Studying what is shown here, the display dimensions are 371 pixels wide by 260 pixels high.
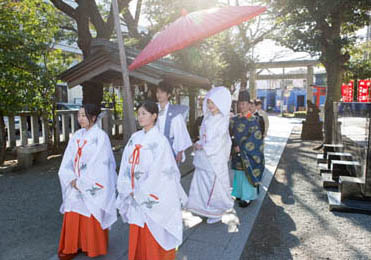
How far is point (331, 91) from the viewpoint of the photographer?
30.8ft

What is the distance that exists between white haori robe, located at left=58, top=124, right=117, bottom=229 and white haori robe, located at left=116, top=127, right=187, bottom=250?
39 cm

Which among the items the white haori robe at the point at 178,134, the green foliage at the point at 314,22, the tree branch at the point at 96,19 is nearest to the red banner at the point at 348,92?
the green foliage at the point at 314,22

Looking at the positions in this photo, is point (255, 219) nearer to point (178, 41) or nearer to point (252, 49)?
point (178, 41)

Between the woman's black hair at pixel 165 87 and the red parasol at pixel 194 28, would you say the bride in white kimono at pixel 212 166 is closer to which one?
the woman's black hair at pixel 165 87

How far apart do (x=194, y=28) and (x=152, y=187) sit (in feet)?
6.62

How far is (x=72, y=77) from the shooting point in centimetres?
634

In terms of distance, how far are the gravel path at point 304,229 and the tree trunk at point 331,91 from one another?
3912 millimetres

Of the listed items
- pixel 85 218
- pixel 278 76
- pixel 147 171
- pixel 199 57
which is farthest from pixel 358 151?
pixel 278 76

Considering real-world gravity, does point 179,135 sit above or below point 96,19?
below

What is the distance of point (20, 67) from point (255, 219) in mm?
6576

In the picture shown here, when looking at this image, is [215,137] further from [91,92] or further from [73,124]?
[73,124]

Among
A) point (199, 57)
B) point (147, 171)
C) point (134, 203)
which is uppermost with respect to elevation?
point (199, 57)

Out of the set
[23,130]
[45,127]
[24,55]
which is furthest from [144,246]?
[45,127]

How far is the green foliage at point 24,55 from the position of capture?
6.83 meters
